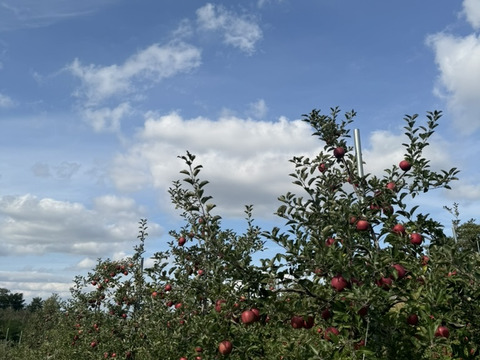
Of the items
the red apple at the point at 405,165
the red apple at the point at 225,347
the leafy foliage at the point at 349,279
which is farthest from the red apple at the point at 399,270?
the red apple at the point at 225,347

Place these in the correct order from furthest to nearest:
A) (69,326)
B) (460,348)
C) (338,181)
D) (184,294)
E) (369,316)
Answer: (69,326)
(184,294)
(338,181)
(460,348)
(369,316)

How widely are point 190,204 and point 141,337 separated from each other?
5.35 meters

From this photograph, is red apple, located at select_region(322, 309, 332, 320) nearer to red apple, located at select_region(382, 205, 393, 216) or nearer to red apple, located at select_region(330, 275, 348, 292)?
red apple, located at select_region(330, 275, 348, 292)

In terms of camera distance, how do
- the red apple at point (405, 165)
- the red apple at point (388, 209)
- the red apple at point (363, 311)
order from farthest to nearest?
1. the red apple at point (405, 165)
2. the red apple at point (388, 209)
3. the red apple at point (363, 311)

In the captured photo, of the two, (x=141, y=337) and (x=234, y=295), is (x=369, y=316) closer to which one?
(x=234, y=295)

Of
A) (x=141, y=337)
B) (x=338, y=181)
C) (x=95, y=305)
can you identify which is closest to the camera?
(x=338, y=181)

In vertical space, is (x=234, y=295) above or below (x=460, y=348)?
above

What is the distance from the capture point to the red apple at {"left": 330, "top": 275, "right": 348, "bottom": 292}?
10.3 feet

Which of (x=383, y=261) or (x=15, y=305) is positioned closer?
(x=383, y=261)

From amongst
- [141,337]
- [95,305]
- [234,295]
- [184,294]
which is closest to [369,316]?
[234,295]

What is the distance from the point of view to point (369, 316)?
123 inches

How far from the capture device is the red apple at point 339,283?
3.14m

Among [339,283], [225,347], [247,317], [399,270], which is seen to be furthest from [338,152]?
[225,347]

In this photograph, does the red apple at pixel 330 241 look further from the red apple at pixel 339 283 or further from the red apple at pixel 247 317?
the red apple at pixel 247 317
